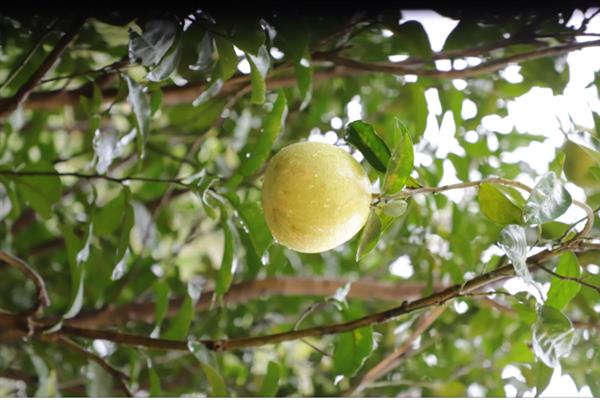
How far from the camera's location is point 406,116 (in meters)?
0.86

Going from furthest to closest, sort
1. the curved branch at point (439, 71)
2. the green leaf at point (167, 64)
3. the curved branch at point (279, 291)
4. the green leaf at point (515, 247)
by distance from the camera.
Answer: the curved branch at point (279, 291), the curved branch at point (439, 71), the green leaf at point (167, 64), the green leaf at point (515, 247)

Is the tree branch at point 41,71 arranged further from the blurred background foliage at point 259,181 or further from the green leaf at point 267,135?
the green leaf at point 267,135

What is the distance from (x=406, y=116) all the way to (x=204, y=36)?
16.3 inches

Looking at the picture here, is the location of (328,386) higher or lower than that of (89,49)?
lower

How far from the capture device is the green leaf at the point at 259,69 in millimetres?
494

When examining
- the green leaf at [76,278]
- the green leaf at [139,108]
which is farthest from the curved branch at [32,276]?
the green leaf at [139,108]

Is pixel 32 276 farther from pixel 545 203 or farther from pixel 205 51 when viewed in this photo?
pixel 545 203

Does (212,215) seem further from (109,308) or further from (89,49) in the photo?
(109,308)

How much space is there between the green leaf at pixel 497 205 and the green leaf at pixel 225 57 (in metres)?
0.19

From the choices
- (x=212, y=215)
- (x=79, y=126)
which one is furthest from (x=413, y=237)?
(x=79, y=126)

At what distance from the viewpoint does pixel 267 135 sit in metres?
0.59

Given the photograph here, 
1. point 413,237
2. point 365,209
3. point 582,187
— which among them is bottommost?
point 413,237

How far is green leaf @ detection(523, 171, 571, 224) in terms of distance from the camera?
1.27 feet

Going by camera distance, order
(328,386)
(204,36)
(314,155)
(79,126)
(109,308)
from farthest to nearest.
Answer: (79,126), (328,386), (109,308), (204,36), (314,155)
